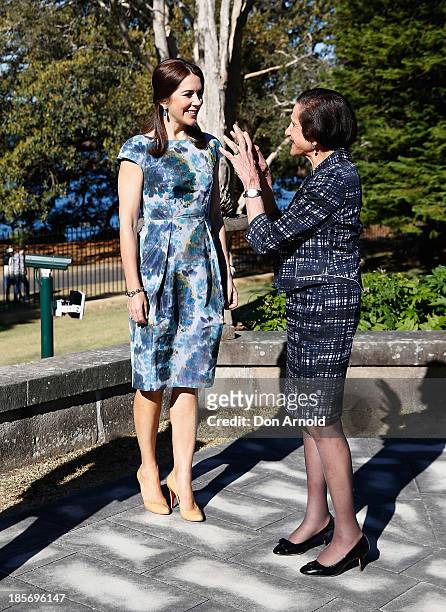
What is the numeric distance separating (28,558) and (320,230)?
1.80 metres

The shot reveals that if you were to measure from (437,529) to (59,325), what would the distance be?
1272 cm

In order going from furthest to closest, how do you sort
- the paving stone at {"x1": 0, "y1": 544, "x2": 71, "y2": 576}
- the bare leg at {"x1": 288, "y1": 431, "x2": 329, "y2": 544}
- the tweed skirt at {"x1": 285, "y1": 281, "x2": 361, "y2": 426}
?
the bare leg at {"x1": 288, "y1": 431, "x2": 329, "y2": 544}, the paving stone at {"x1": 0, "y1": 544, "x2": 71, "y2": 576}, the tweed skirt at {"x1": 285, "y1": 281, "x2": 361, "y2": 426}

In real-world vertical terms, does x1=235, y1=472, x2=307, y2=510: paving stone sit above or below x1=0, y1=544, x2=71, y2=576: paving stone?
above

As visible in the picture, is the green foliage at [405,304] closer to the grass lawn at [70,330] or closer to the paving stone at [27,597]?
the paving stone at [27,597]

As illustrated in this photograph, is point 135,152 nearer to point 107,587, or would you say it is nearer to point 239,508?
point 239,508

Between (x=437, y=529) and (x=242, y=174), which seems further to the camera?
(x=437, y=529)

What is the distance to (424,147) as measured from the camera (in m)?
19.7

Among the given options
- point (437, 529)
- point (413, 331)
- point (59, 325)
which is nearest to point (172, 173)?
point (437, 529)

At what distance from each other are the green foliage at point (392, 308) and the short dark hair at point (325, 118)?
129 inches

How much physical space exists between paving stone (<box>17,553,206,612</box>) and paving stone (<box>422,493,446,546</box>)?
49.1 inches

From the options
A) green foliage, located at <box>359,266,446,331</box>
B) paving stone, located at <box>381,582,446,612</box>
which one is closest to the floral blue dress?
paving stone, located at <box>381,582,446,612</box>

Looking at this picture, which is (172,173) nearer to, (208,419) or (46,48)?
(208,419)

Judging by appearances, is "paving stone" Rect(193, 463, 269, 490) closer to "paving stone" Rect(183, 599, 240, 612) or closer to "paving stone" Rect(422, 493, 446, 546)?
"paving stone" Rect(422, 493, 446, 546)

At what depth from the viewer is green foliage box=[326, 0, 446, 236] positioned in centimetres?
1859
